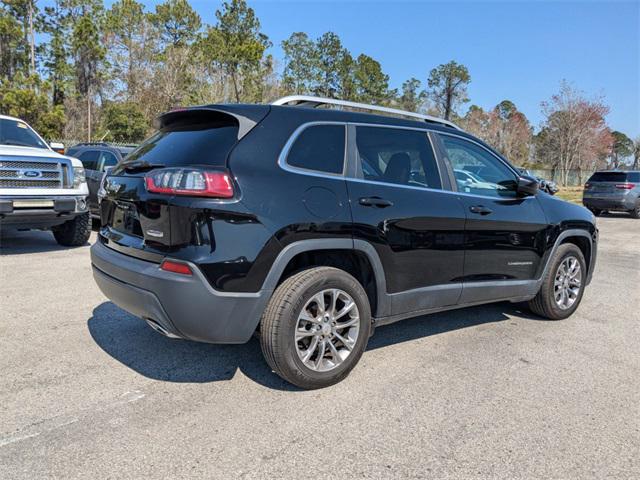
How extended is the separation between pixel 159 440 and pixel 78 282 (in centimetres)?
371

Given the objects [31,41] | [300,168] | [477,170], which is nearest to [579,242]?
[477,170]

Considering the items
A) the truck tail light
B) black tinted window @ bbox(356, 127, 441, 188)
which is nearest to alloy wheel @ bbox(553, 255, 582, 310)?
black tinted window @ bbox(356, 127, 441, 188)

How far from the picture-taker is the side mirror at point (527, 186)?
170 inches

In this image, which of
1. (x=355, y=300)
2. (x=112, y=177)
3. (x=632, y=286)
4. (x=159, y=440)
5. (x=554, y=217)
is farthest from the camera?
(x=632, y=286)

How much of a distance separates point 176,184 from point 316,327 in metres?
1.25

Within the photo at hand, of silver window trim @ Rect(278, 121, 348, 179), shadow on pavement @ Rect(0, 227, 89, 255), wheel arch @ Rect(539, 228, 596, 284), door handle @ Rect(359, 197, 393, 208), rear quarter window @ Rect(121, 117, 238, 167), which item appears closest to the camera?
rear quarter window @ Rect(121, 117, 238, 167)

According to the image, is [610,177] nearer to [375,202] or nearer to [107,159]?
[107,159]

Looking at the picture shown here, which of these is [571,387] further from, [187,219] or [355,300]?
[187,219]

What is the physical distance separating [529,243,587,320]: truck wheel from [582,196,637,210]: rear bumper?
14.4m

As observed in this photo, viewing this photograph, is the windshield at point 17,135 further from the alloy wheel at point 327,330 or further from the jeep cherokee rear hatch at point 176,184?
the alloy wheel at point 327,330

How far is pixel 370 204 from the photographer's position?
332 cm

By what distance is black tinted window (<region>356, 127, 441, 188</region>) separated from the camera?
3.48 metres

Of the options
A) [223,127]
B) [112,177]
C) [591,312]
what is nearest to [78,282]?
[112,177]

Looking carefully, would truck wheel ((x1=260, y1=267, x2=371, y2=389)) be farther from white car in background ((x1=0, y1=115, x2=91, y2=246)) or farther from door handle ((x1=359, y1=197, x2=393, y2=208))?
white car in background ((x1=0, y1=115, x2=91, y2=246))
